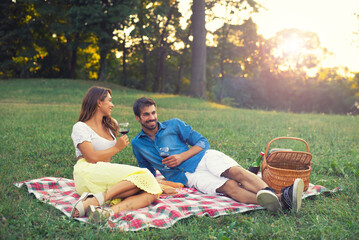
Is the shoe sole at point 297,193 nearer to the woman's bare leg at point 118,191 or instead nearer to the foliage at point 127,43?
the woman's bare leg at point 118,191

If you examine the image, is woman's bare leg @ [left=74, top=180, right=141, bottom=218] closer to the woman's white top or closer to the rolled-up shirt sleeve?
the woman's white top

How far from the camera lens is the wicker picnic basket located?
4.46 metres

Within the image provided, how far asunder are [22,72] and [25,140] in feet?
86.2

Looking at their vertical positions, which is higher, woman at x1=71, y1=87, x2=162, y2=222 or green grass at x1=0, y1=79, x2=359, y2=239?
woman at x1=71, y1=87, x2=162, y2=222

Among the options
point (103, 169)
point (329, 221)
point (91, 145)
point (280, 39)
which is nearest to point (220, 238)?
point (329, 221)

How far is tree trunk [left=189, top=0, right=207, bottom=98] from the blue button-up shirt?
1859 centimetres

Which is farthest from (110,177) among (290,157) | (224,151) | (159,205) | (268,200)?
(224,151)

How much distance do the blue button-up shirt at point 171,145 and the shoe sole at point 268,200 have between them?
1245 millimetres

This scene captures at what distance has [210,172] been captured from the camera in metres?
4.84

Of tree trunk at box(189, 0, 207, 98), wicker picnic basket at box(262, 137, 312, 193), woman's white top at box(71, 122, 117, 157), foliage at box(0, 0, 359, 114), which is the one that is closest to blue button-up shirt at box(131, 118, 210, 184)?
woman's white top at box(71, 122, 117, 157)

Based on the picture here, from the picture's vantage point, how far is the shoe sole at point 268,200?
382cm

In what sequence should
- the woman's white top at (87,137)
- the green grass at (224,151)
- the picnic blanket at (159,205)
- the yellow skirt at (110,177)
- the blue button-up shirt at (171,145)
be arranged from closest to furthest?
the green grass at (224,151) → the picnic blanket at (159,205) → the yellow skirt at (110,177) → the woman's white top at (87,137) → the blue button-up shirt at (171,145)

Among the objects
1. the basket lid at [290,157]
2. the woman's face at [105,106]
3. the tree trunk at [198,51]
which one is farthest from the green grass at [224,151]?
the tree trunk at [198,51]

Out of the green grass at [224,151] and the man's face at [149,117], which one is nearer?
the green grass at [224,151]
